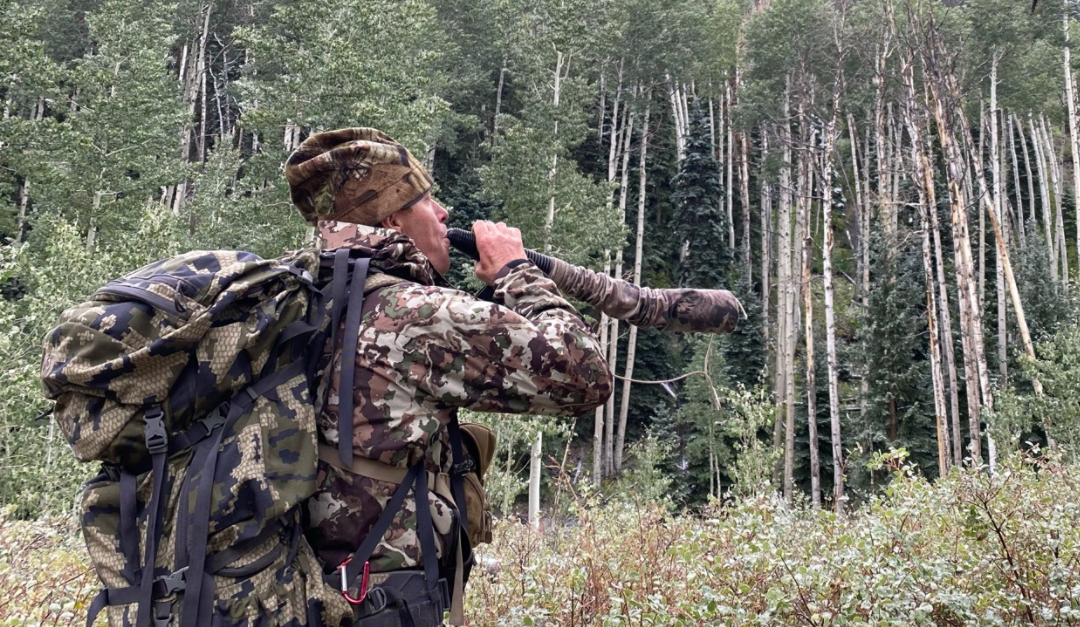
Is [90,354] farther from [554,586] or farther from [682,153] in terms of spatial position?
[682,153]

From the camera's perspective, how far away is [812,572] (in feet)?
10.8

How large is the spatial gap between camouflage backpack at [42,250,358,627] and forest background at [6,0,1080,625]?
1.85 meters

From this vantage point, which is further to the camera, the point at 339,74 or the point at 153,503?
the point at 339,74

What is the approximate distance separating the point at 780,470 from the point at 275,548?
22.9 metres

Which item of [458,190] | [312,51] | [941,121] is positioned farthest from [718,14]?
[312,51]

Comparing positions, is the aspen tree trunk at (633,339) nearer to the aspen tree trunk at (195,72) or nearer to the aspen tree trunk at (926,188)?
the aspen tree trunk at (926,188)

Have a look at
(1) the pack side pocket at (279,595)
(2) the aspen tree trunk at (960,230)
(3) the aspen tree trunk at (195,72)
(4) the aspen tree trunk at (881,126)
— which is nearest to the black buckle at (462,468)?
(1) the pack side pocket at (279,595)

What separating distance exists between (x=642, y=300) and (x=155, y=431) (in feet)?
3.94

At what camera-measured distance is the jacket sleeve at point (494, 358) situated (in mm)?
1681

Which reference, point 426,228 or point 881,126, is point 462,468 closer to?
point 426,228

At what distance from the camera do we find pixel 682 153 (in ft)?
111

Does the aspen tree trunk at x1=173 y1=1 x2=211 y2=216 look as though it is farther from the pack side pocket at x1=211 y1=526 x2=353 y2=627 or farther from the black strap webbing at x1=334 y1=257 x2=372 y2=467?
the pack side pocket at x1=211 y1=526 x2=353 y2=627

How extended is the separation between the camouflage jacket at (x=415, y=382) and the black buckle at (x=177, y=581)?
27 centimetres

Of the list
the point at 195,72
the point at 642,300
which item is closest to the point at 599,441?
the point at 195,72
